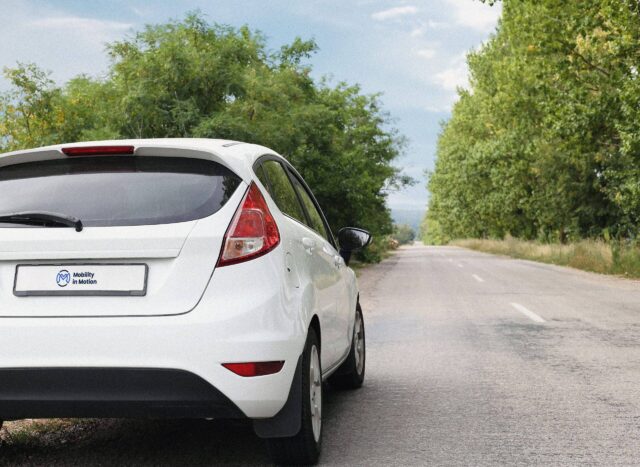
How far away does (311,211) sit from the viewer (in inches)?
211

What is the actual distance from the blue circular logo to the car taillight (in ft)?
2.31

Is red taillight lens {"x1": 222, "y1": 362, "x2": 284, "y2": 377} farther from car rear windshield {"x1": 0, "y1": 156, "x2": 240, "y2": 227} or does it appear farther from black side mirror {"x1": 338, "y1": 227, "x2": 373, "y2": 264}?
black side mirror {"x1": 338, "y1": 227, "x2": 373, "y2": 264}

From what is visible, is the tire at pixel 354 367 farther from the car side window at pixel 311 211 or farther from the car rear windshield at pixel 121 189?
the car rear windshield at pixel 121 189

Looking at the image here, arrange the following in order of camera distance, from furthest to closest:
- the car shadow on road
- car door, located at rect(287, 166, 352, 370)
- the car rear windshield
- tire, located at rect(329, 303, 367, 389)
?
1. tire, located at rect(329, 303, 367, 389)
2. car door, located at rect(287, 166, 352, 370)
3. the car shadow on road
4. the car rear windshield

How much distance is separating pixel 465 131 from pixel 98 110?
45.8 meters

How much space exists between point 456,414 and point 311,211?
171 centimetres

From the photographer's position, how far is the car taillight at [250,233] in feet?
11.6

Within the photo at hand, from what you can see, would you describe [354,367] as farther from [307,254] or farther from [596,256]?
[596,256]

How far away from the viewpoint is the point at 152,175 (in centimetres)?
376

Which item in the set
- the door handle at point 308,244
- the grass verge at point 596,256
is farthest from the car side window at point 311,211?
the grass verge at point 596,256

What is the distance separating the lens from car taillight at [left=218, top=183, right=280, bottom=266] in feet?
11.6

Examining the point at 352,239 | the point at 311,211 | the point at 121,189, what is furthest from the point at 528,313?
the point at 121,189

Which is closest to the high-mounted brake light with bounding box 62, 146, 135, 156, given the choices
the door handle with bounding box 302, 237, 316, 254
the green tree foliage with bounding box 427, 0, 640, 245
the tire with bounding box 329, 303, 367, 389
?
the door handle with bounding box 302, 237, 316, 254

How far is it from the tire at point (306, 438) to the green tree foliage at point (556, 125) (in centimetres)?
1700
